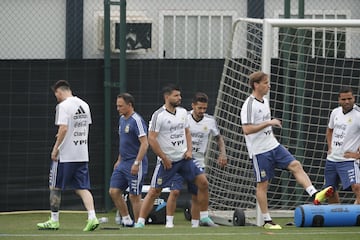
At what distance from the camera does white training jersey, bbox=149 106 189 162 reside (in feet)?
46.9

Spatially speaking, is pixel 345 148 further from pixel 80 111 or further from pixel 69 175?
pixel 69 175

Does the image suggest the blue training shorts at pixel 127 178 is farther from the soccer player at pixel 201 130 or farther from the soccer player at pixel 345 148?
the soccer player at pixel 345 148

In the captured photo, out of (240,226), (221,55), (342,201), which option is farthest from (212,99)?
(240,226)

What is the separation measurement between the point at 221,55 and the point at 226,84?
3.02 m

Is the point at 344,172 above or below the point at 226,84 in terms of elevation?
below

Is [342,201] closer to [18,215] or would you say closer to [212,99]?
[212,99]

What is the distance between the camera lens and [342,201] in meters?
16.5

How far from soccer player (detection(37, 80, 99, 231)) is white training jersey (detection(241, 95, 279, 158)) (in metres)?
1.97

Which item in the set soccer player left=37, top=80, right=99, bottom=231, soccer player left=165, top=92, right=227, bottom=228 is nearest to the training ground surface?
soccer player left=37, top=80, right=99, bottom=231

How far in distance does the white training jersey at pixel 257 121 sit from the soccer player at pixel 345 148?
1402mm

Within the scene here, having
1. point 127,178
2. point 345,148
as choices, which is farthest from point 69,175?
point 345,148

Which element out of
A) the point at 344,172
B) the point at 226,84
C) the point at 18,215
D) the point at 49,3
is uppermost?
the point at 49,3

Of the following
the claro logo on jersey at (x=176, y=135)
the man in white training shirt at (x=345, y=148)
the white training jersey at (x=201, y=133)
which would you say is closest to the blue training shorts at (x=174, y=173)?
the claro logo on jersey at (x=176, y=135)

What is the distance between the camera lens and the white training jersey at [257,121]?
13.4 meters
